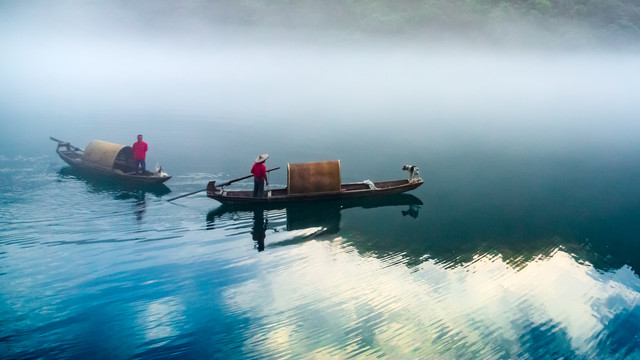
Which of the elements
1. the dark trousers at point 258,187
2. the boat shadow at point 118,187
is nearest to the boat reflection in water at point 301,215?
the dark trousers at point 258,187

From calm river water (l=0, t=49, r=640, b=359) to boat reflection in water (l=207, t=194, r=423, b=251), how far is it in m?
0.12

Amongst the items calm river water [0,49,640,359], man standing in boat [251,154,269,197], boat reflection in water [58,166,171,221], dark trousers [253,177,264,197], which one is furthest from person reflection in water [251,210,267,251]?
boat reflection in water [58,166,171,221]

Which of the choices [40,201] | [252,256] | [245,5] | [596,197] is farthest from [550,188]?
[245,5]

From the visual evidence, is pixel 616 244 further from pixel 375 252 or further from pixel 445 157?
pixel 445 157

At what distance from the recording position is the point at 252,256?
1664 cm

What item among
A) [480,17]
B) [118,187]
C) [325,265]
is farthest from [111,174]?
[480,17]

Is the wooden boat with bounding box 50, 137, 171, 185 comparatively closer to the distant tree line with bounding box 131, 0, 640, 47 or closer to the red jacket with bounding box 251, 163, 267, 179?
the red jacket with bounding box 251, 163, 267, 179

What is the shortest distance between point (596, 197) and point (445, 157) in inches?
444

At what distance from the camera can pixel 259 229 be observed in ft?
63.0

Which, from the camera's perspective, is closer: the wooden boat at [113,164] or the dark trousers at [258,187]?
the dark trousers at [258,187]

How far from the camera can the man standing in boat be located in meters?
19.9

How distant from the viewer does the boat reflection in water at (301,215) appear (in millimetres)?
19047

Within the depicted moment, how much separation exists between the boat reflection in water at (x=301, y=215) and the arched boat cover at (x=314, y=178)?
1.06m

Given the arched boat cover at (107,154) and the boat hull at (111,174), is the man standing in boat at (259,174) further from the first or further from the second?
the arched boat cover at (107,154)
